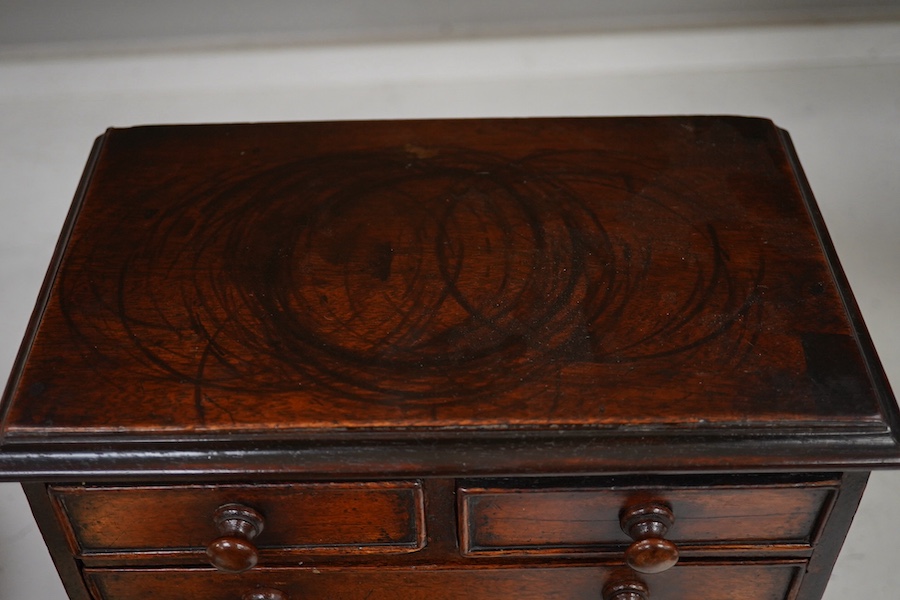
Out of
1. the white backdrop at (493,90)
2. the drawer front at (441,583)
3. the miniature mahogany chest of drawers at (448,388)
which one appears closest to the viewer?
the miniature mahogany chest of drawers at (448,388)

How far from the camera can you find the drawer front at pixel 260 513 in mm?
1410

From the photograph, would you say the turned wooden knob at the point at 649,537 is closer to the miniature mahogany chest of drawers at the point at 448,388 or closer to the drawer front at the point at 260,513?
the miniature mahogany chest of drawers at the point at 448,388

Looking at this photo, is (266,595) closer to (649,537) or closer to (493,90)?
(649,537)

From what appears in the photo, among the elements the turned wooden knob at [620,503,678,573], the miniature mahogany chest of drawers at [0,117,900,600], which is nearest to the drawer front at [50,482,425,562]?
the miniature mahogany chest of drawers at [0,117,900,600]

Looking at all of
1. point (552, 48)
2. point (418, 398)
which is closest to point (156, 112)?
point (552, 48)

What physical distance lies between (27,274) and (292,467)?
127 cm

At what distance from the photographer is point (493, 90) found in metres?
2.56

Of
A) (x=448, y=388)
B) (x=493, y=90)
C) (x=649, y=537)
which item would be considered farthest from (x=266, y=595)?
(x=493, y=90)

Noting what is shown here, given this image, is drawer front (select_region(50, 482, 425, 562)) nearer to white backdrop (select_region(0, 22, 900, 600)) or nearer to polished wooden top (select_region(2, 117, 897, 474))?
polished wooden top (select_region(2, 117, 897, 474))

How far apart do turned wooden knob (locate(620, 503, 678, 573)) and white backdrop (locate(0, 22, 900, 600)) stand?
1.23 meters

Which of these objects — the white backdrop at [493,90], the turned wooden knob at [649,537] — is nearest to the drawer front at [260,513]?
the turned wooden knob at [649,537]

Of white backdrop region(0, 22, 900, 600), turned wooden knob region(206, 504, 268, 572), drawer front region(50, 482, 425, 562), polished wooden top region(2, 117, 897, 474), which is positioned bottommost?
turned wooden knob region(206, 504, 268, 572)

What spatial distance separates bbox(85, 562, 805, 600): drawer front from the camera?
A: 5.00ft

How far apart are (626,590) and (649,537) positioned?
0.14 metres
